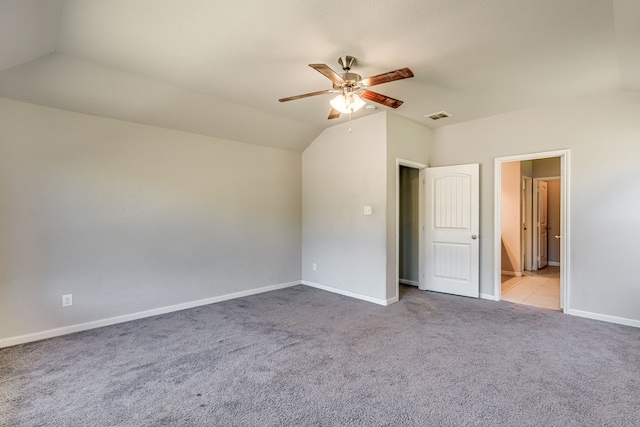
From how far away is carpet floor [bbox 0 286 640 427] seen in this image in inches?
76.3

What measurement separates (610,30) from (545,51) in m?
0.41

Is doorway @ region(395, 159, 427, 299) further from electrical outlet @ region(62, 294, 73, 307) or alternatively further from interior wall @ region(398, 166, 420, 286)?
electrical outlet @ region(62, 294, 73, 307)

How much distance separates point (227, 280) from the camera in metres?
4.55

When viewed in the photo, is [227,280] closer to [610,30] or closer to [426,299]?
[426,299]

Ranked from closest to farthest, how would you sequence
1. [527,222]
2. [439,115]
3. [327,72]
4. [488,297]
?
[327,72] → [439,115] → [488,297] → [527,222]

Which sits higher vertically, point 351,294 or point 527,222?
point 527,222

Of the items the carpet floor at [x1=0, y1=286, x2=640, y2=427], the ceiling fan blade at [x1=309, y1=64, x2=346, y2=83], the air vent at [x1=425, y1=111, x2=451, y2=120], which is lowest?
the carpet floor at [x1=0, y1=286, x2=640, y2=427]

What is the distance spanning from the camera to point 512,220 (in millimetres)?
6168

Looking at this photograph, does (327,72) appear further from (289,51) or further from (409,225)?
(409,225)

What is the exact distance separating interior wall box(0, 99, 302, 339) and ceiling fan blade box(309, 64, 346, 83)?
2.47 meters

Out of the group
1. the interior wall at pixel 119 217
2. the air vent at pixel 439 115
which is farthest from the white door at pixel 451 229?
the interior wall at pixel 119 217

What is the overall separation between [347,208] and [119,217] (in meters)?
2.96

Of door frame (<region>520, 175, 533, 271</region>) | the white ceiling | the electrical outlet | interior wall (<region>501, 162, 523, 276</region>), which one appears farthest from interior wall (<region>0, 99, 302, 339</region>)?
door frame (<region>520, 175, 533, 271</region>)

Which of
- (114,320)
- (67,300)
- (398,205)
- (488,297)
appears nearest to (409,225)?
(398,205)
